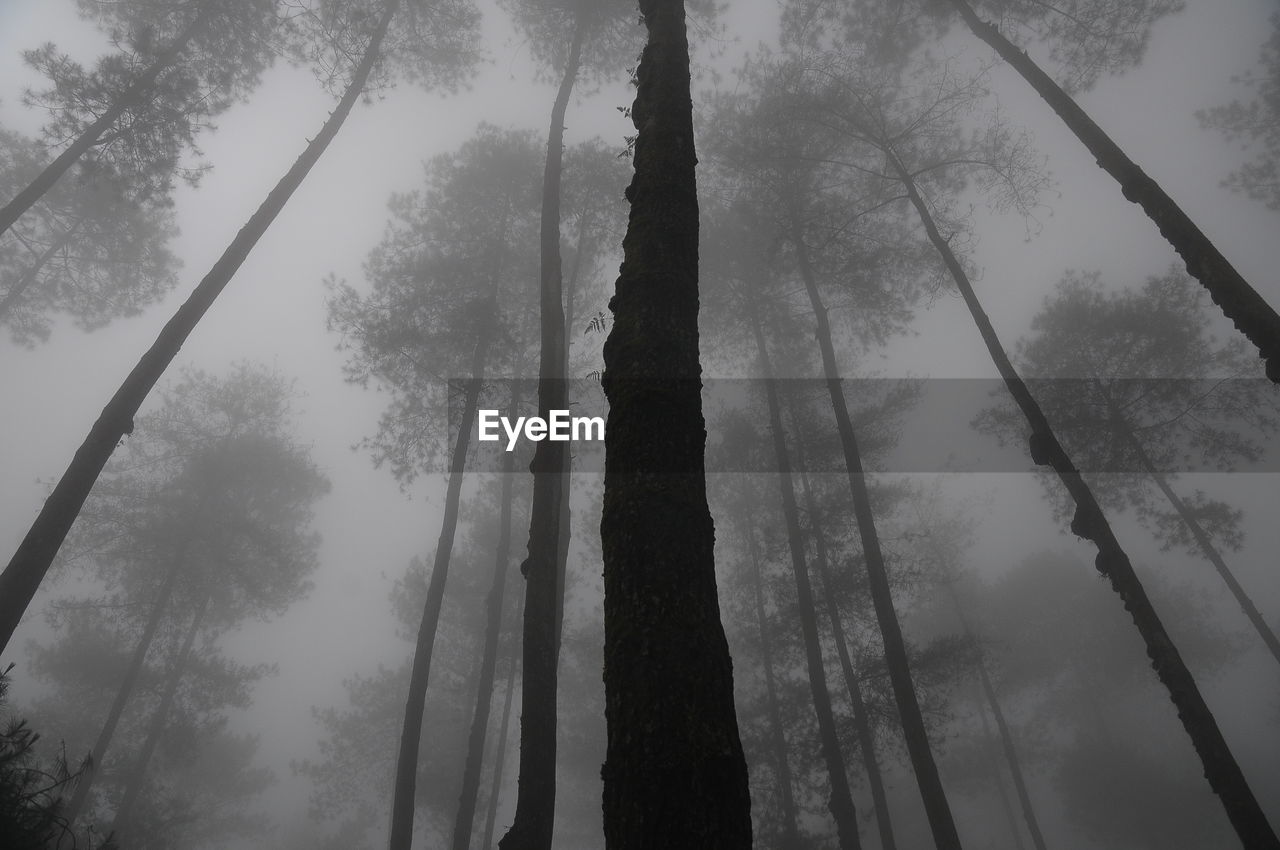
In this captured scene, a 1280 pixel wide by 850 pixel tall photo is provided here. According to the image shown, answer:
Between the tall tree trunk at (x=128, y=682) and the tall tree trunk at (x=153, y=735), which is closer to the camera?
the tall tree trunk at (x=128, y=682)

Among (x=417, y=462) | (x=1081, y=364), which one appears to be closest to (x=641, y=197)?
(x=417, y=462)

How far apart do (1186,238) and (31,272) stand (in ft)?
85.5

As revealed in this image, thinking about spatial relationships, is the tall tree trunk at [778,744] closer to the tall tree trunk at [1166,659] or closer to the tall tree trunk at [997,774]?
the tall tree trunk at [1166,659]

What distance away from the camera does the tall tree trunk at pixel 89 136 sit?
10.6 meters

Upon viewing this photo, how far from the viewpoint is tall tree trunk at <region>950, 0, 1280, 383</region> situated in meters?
5.54

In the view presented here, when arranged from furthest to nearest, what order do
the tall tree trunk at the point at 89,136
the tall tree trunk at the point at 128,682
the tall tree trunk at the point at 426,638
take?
the tall tree trunk at the point at 128,682
the tall tree trunk at the point at 89,136
the tall tree trunk at the point at 426,638

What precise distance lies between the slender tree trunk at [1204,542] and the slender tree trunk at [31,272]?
1178 inches

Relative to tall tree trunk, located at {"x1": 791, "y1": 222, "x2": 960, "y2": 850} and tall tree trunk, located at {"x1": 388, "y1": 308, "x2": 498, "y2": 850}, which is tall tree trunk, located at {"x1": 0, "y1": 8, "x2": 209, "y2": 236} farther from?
tall tree trunk, located at {"x1": 791, "y1": 222, "x2": 960, "y2": 850}

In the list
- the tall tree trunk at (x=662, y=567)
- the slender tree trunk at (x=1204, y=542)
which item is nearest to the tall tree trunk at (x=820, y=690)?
the slender tree trunk at (x=1204, y=542)

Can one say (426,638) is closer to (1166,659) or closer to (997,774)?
(1166,659)

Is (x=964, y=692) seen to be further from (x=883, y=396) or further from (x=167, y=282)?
(x=167, y=282)

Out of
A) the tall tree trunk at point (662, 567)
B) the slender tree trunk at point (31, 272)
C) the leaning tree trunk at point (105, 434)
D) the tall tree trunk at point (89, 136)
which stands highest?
the slender tree trunk at point (31, 272)

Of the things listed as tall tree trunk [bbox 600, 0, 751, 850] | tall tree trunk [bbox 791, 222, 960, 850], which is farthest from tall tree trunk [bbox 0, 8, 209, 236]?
tall tree trunk [bbox 791, 222, 960, 850]

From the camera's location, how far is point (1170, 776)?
23938mm
